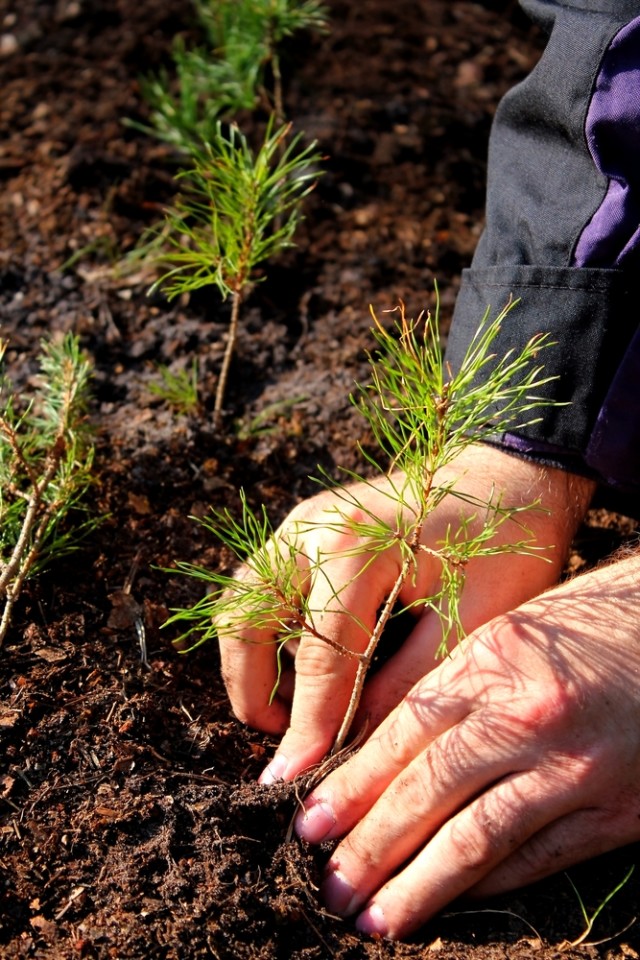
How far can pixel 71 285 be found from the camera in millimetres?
2277

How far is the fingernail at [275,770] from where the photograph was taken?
1499 mm

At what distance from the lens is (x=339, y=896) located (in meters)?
1.40

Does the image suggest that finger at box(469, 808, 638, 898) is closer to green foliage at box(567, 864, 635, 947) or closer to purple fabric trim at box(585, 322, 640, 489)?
green foliage at box(567, 864, 635, 947)

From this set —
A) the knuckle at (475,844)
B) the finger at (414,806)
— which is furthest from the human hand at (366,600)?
the knuckle at (475,844)

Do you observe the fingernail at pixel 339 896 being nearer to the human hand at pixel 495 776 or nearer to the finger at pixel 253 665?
the human hand at pixel 495 776

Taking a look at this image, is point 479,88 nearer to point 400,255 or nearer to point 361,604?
point 400,255

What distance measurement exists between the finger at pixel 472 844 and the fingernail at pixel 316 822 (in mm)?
134

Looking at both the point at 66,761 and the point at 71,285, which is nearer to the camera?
the point at 66,761

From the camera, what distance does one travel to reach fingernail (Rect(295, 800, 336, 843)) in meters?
1.43

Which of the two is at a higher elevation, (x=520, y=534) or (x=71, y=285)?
(x=71, y=285)

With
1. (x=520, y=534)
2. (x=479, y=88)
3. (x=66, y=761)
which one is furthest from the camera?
(x=479, y=88)

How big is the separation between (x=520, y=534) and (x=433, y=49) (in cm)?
197

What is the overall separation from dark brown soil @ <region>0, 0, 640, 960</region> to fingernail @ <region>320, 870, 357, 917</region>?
0.08ft

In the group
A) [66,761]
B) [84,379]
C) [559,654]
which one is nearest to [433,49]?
[84,379]
